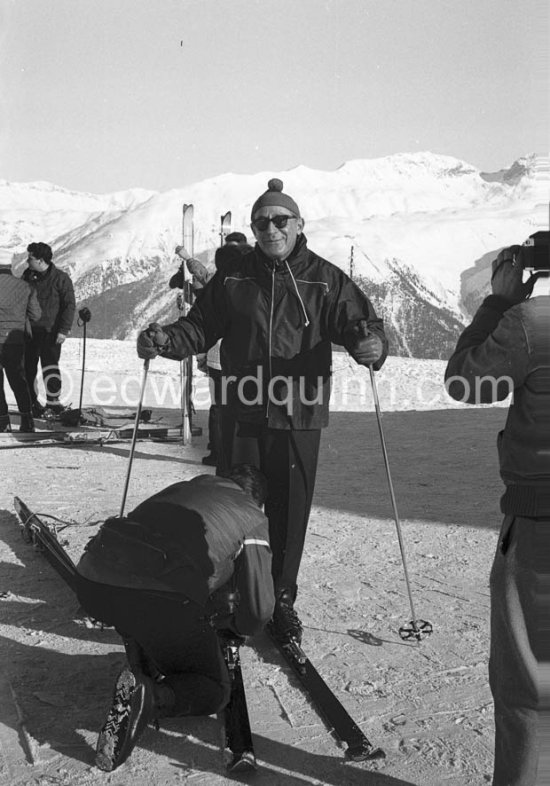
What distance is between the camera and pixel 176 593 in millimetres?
3008

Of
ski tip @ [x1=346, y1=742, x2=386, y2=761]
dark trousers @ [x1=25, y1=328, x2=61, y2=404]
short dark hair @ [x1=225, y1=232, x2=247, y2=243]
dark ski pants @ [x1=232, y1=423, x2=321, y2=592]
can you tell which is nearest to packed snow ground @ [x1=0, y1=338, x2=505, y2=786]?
ski tip @ [x1=346, y1=742, x2=386, y2=761]

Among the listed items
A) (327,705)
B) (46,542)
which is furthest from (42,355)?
(327,705)

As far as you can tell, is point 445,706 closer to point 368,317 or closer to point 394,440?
point 368,317

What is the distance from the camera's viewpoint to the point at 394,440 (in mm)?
9602

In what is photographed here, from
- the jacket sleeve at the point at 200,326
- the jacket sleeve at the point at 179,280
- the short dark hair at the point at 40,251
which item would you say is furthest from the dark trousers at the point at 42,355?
the jacket sleeve at the point at 200,326

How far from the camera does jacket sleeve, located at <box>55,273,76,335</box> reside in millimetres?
10438

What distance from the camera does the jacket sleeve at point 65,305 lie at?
34.2ft

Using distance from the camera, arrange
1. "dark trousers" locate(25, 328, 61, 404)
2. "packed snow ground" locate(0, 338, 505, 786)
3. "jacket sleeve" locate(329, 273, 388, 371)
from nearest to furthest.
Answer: "packed snow ground" locate(0, 338, 505, 786), "jacket sleeve" locate(329, 273, 388, 371), "dark trousers" locate(25, 328, 61, 404)

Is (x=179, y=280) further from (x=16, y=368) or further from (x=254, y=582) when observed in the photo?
(x=254, y=582)

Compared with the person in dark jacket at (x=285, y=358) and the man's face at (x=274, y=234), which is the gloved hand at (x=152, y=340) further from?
the man's face at (x=274, y=234)

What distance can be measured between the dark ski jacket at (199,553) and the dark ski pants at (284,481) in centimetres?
87

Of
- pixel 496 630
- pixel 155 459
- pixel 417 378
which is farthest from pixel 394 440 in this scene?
pixel 496 630

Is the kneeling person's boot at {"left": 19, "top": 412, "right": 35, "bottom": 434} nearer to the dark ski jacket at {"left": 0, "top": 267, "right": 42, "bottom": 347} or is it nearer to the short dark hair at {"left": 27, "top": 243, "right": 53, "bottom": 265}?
the dark ski jacket at {"left": 0, "top": 267, "right": 42, "bottom": 347}

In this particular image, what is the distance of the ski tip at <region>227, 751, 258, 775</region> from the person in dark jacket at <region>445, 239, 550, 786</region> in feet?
2.75
